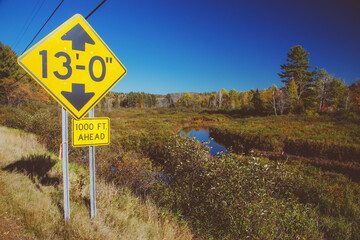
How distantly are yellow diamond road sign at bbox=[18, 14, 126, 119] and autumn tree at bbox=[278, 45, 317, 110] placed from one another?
5295 cm

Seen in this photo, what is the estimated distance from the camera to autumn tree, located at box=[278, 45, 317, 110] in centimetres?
4702

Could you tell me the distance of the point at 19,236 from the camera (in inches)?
98.7

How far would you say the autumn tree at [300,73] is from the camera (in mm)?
47016

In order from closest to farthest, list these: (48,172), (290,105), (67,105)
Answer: (67,105) → (48,172) → (290,105)

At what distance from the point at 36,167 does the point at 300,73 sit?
58034 millimetres

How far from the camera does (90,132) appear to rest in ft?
8.76

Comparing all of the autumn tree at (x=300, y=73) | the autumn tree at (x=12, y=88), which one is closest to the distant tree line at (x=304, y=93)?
the autumn tree at (x=300, y=73)

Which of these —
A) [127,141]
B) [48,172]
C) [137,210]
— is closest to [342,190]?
[137,210]

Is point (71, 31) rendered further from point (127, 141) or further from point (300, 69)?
point (300, 69)

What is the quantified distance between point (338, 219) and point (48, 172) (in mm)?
9419

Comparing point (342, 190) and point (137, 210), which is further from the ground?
point (137, 210)

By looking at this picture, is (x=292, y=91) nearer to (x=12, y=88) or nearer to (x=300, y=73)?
(x=300, y=73)

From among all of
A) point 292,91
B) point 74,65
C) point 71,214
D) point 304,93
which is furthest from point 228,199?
point 304,93

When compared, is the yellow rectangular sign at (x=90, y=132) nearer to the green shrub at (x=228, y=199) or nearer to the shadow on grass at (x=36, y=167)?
the shadow on grass at (x=36, y=167)
